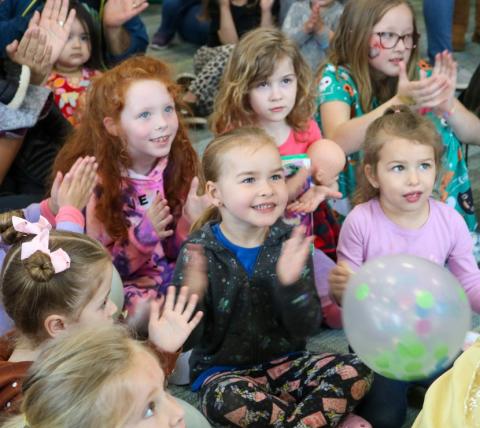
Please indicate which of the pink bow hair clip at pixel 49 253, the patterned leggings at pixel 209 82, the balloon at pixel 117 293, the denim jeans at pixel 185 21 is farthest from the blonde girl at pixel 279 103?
the denim jeans at pixel 185 21

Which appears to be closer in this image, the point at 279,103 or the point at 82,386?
the point at 82,386

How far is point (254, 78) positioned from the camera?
1.94 meters

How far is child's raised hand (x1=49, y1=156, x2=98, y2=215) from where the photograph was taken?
1.74 meters

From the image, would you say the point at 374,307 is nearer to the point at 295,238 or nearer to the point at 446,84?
the point at 295,238

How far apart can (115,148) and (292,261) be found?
0.65 m

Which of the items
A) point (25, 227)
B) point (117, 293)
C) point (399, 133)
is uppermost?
point (399, 133)

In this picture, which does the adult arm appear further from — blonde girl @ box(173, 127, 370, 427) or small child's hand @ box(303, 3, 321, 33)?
small child's hand @ box(303, 3, 321, 33)

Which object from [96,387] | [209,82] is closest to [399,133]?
[96,387]

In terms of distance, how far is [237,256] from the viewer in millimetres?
1541

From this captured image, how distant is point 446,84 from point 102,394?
50.6 inches

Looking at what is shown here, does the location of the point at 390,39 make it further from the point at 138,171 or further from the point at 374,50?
the point at 138,171

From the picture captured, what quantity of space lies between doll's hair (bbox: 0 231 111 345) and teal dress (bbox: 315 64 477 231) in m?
0.98

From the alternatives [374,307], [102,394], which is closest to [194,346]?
[374,307]

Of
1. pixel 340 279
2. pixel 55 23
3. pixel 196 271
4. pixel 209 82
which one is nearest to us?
pixel 196 271
